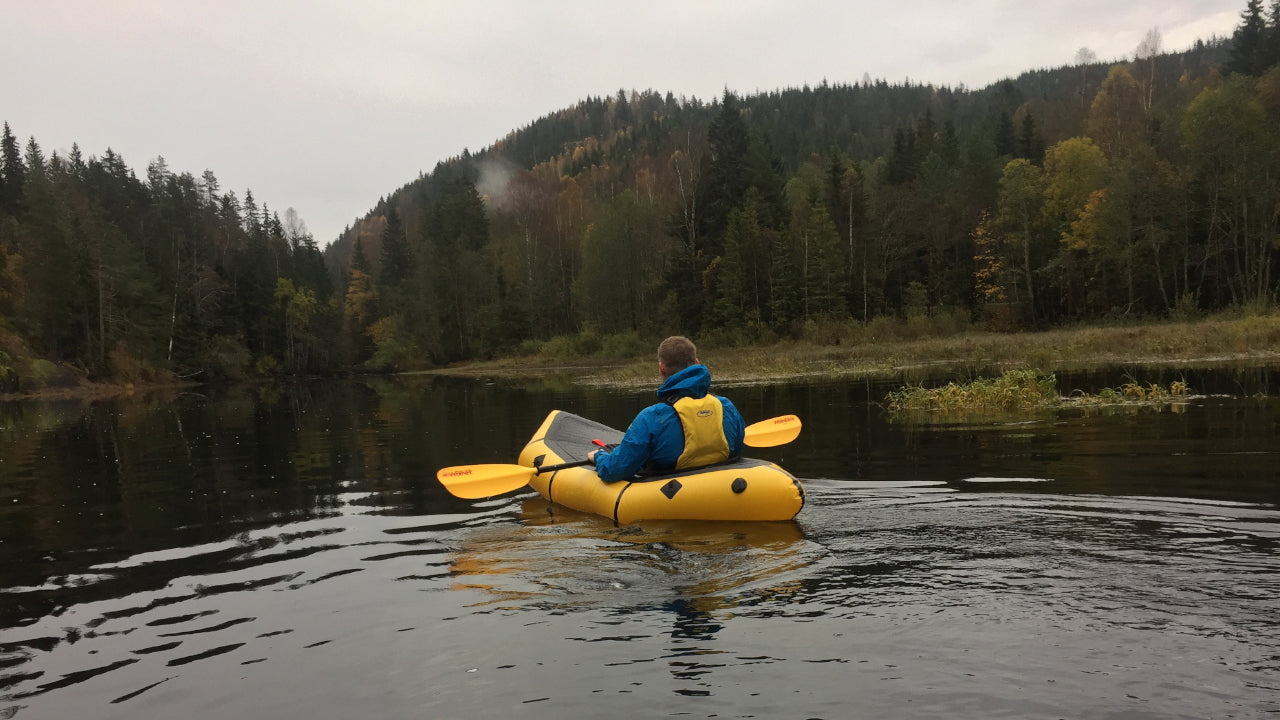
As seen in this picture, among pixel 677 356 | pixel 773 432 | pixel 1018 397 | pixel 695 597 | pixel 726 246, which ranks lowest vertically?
pixel 695 597

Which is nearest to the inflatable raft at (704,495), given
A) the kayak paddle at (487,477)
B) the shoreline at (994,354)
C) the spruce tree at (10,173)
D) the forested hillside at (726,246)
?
the kayak paddle at (487,477)

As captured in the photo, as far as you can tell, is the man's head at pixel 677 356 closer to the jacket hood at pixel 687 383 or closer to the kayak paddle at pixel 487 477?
the jacket hood at pixel 687 383

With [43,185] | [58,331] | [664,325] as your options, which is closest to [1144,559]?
[664,325]

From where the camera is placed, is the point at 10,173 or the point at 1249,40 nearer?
the point at 1249,40

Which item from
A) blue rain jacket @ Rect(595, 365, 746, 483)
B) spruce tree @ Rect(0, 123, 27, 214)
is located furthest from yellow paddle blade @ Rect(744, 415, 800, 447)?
spruce tree @ Rect(0, 123, 27, 214)

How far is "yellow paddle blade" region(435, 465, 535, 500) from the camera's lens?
7.77 m

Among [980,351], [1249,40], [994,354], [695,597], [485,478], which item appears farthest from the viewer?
[1249,40]

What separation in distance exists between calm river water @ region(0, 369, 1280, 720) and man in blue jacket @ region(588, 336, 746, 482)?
0.58 metres

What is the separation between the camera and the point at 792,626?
4.14 meters

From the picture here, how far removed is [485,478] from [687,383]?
2.40 metres

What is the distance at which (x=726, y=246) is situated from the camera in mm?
43312

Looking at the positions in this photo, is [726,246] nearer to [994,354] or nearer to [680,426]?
[994,354]

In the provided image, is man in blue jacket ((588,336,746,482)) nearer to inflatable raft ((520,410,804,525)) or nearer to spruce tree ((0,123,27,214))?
inflatable raft ((520,410,804,525))

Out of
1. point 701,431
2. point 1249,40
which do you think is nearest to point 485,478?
point 701,431
